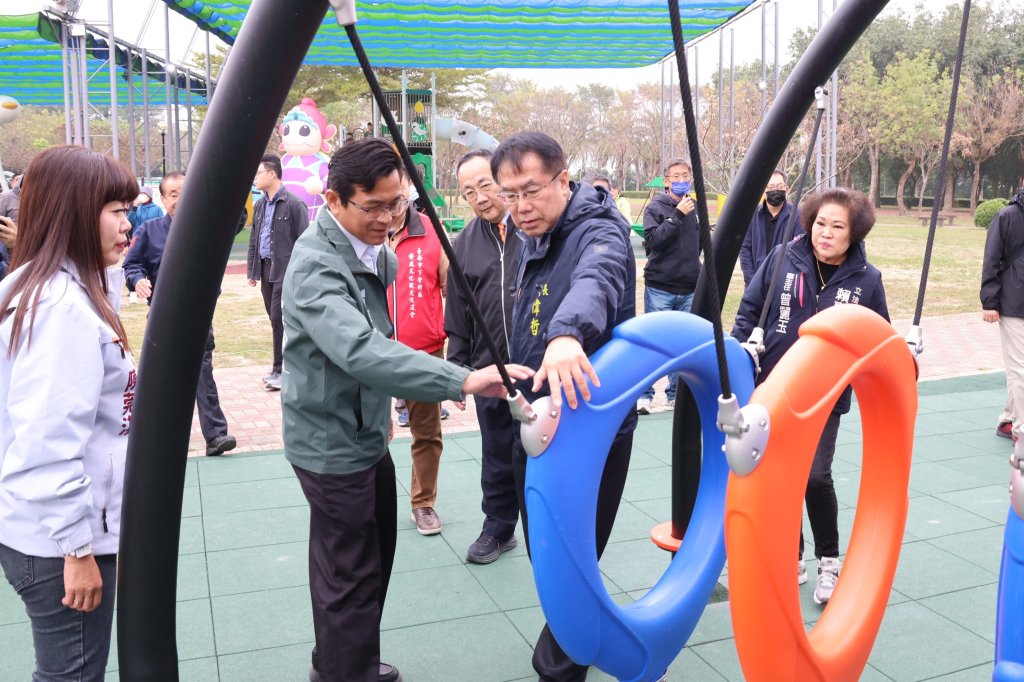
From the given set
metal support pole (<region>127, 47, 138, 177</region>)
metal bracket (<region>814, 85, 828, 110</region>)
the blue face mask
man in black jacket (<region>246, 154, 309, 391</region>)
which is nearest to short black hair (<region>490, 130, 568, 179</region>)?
metal bracket (<region>814, 85, 828, 110</region>)

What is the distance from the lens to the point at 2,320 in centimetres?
187

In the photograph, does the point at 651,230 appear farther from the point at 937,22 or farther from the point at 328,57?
the point at 937,22

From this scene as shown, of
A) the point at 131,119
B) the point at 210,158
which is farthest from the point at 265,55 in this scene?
the point at 131,119

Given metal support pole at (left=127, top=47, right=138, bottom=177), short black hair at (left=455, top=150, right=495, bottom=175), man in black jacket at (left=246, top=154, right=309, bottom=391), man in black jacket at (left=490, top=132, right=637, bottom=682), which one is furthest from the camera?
metal support pole at (left=127, top=47, right=138, bottom=177)

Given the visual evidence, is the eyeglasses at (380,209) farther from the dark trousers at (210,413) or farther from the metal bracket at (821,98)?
the dark trousers at (210,413)

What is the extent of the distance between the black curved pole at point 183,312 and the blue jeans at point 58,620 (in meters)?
0.33

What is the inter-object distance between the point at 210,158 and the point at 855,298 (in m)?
2.74

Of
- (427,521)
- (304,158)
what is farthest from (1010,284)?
(304,158)

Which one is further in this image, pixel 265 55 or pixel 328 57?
pixel 328 57

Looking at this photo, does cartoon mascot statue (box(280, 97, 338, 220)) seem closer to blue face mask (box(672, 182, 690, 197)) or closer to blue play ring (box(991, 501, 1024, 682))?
blue face mask (box(672, 182, 690, 197))

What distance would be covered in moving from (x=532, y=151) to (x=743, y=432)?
1213 millimetres

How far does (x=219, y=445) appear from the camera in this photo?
18.3ft

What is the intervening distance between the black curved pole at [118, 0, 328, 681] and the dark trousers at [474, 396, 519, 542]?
2379 mm

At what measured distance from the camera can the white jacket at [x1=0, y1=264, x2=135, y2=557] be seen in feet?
5.83
